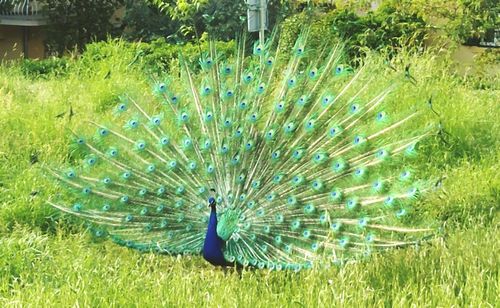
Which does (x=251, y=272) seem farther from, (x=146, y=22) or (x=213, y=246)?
(x=146, y=22)

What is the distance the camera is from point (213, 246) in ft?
16.5

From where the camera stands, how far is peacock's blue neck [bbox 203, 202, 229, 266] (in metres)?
5.04

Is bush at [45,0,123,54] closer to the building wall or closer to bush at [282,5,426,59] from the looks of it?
the building wall

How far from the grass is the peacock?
0.18 metres

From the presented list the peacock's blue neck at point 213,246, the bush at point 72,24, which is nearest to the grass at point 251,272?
the peacock's blue neck at point 213,246

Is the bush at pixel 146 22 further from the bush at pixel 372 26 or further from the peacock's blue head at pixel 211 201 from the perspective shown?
the peacock's blue head at pixel 211 201

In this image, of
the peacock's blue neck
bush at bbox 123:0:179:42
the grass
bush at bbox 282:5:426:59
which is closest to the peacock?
the peacock's blue neck

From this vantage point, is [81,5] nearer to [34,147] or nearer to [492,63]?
[492,63]

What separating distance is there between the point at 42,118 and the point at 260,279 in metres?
4.28

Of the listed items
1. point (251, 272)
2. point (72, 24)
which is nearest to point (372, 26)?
point (72, 24)

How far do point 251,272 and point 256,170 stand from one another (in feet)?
2.54

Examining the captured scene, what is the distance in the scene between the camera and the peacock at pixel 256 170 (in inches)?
198

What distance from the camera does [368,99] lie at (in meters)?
5.66

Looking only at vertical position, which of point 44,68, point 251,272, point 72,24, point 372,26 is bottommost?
point 251,272
